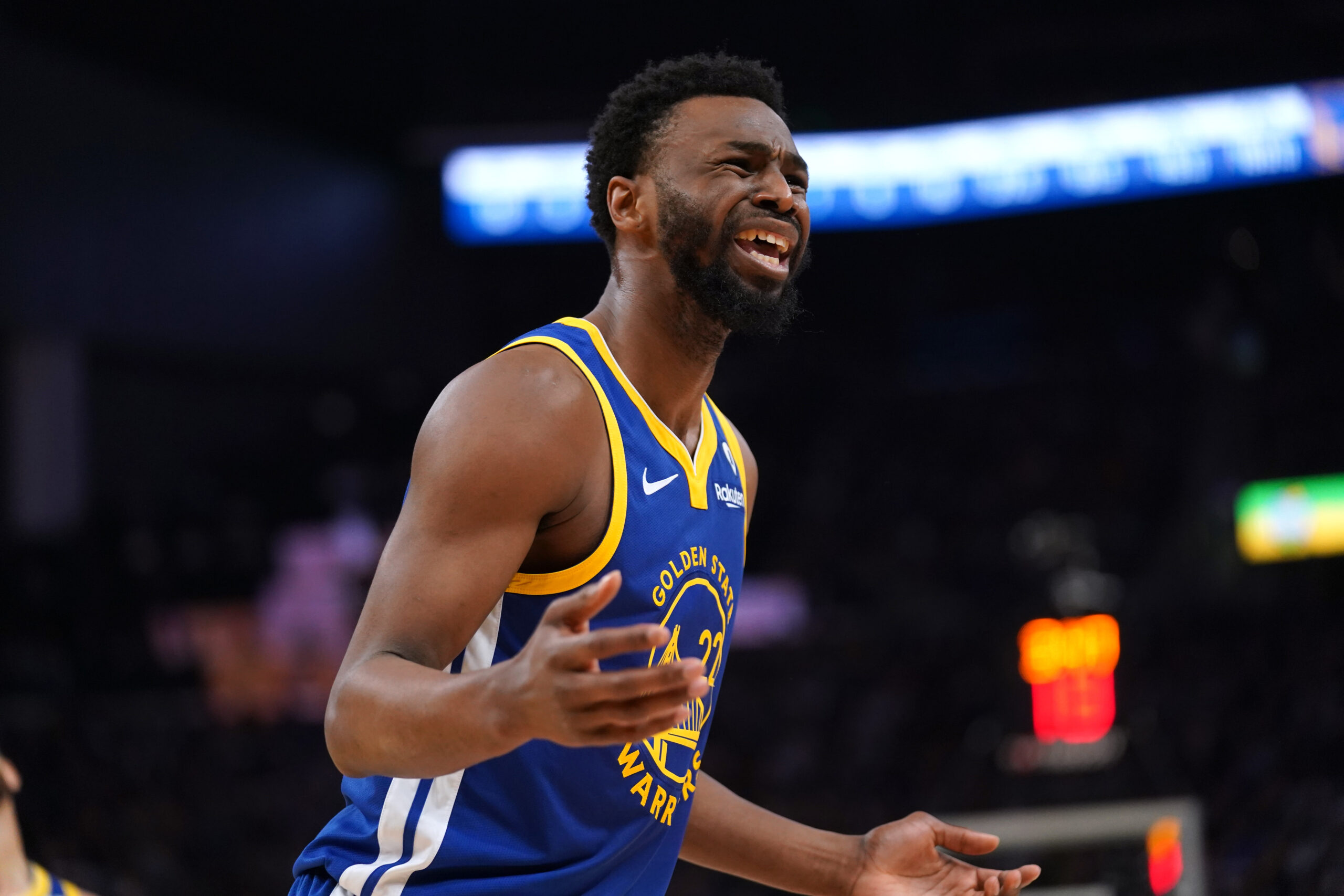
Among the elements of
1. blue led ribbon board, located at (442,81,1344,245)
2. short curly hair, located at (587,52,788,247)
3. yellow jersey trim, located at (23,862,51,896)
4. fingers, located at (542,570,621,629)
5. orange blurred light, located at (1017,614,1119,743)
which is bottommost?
fingers, located at (542,570,621,629)

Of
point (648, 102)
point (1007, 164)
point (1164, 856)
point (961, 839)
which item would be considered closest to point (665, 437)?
point (648, 102)

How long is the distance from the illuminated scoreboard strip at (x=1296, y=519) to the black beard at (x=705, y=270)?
1164 cm

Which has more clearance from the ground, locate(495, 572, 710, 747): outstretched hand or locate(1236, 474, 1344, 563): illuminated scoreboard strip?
locate(1236, 474, 1344, 563): illuminated scoreboard strip

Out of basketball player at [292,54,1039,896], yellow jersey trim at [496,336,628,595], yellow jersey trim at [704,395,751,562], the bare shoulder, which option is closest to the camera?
basketball player at [292,54,1039,896]

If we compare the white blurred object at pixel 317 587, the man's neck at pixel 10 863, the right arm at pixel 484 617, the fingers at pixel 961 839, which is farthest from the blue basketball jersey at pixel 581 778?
the white blurred object at pixel 317 587

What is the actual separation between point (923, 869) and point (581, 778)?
711 mm

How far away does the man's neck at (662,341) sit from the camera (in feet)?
7.39

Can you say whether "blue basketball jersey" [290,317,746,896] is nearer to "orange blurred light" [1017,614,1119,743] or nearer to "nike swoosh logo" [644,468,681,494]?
"nike swoosh logo" [644,468,681,494]

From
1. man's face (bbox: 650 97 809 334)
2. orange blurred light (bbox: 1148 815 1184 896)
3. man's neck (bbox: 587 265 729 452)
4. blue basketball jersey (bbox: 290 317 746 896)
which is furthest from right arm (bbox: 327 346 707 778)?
orange blurred light (bbox: 1148 815 1184 896)

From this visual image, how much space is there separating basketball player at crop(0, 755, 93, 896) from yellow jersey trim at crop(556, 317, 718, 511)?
2.29 meters

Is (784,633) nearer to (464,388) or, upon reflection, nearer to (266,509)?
(266,509)

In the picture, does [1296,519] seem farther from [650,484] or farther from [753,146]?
[650,484]

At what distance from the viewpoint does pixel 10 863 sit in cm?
348

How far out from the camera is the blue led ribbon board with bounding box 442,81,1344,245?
500 inches
